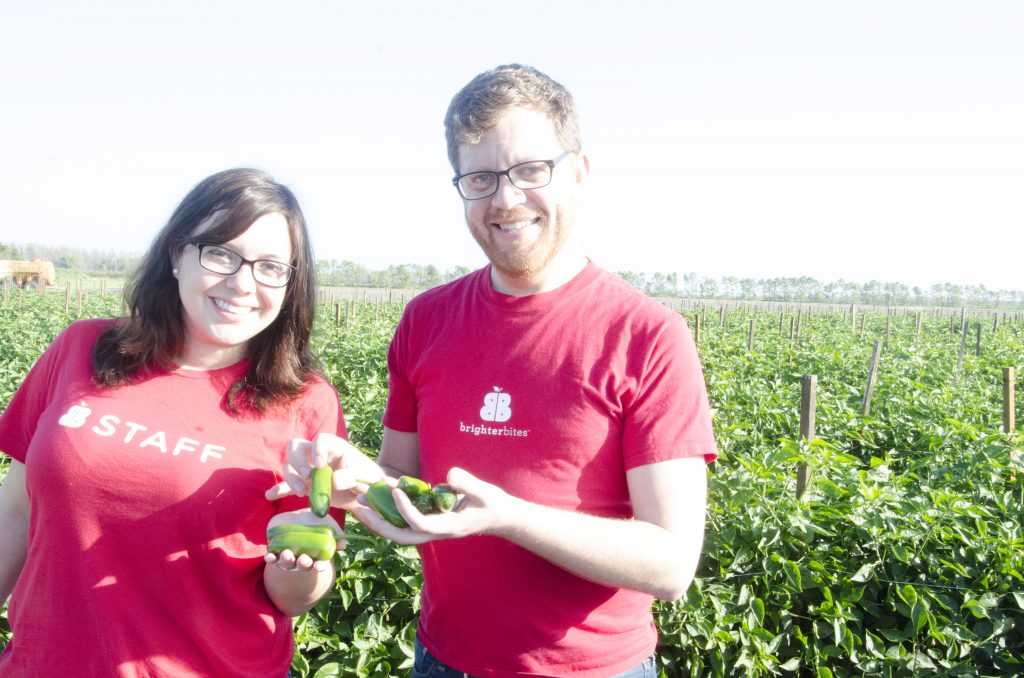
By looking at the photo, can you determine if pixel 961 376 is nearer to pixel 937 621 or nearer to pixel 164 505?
pixel 937 621

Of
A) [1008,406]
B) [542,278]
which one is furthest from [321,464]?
[1008,406]

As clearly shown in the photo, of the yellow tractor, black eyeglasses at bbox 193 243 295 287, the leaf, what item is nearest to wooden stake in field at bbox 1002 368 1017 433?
the leaf

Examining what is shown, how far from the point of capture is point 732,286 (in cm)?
12206

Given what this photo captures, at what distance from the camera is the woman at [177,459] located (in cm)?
193

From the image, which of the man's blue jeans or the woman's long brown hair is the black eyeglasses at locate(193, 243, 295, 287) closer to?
the woman's long brown hair

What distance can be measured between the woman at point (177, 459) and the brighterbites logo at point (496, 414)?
19.3 inches

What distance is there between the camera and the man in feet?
6.15

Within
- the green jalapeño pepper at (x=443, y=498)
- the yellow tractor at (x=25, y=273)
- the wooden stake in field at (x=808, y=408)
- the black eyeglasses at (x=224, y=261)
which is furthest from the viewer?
the yellow tractor at (x=25, y=273)

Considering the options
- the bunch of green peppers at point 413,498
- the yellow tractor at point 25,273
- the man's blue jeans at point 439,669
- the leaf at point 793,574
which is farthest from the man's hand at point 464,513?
the yellow tractor at point 25,273

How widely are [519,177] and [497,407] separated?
0.58 m

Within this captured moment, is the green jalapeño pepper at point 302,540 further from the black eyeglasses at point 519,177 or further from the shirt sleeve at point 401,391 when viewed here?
the black eyeglasses at point 519,177

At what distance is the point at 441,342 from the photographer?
7.14 feet

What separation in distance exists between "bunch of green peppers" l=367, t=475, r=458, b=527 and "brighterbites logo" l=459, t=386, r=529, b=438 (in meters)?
0.17

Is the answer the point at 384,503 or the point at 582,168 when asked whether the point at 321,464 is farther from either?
the point at 582,168
